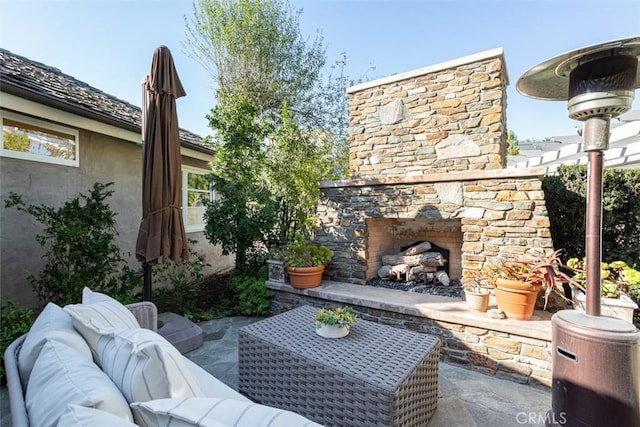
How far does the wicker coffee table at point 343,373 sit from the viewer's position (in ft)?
6.10

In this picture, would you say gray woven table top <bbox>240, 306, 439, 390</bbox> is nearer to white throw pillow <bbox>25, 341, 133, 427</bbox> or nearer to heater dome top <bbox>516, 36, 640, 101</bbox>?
white throw pillow <bbox>25, 341, 133, 427</bbox>

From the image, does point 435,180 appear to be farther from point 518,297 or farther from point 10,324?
point 10,324

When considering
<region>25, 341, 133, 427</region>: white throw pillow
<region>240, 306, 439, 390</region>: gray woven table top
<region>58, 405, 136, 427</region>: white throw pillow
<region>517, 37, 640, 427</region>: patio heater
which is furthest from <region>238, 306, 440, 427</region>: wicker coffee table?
<region>58, 405, 136, 427</region>: white throw pillow

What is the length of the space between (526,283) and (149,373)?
139 inches

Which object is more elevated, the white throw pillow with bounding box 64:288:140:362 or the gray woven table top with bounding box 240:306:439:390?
the white throw pillow with bounding box 64:288:140:362

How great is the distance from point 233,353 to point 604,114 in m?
4.08

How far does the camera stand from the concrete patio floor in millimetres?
2391

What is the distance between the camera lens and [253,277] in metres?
5.21

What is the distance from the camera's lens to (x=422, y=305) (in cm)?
372

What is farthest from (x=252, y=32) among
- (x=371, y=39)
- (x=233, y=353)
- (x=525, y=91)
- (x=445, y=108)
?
(x=233, y=353)

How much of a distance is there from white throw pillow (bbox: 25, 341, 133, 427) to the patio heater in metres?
2.59

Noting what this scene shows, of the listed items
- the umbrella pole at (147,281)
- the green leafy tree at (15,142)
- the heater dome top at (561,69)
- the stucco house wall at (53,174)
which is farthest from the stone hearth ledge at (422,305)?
the green leafy tree at (15,142)

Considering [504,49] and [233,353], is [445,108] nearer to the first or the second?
[504,49]

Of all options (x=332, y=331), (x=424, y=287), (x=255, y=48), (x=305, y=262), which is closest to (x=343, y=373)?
(x=332, y=331)
